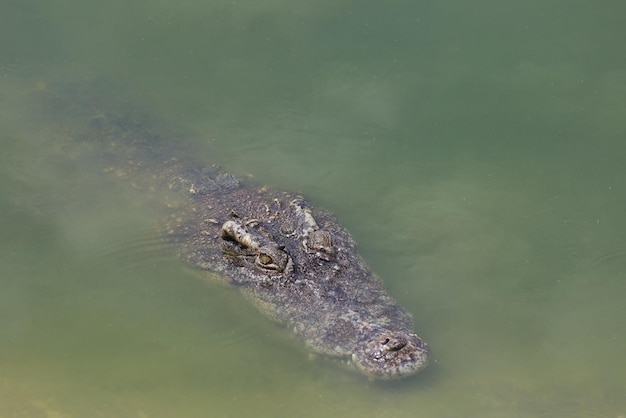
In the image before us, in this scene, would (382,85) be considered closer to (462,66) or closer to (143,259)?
(462,66)

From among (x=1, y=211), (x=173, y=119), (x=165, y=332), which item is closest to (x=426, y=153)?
(x=173, y=119)

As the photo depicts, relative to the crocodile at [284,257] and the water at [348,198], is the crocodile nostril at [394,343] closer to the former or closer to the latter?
the crocodile at [284,257]

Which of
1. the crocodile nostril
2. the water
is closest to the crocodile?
the crocodile nostril

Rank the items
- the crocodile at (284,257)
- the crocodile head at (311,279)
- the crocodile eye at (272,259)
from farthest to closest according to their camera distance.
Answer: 1. the crocodile eye at (272,259)
2. the crocodile at (284,257)
3. the crocodile head at (311,279)

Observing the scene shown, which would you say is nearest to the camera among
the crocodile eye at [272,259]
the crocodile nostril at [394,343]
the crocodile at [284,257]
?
the crocodile nostril at [394,343]

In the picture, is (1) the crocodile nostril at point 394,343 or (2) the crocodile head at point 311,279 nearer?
(1) the crocodile nostril at point 394,343

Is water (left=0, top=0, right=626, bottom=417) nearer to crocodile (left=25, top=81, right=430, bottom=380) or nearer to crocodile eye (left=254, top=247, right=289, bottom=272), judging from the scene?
crocodile (left=25, top=81, right=430, bottom=380)

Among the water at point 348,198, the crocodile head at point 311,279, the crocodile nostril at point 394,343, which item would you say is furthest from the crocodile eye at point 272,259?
the crocodile nostril at point 394,343
